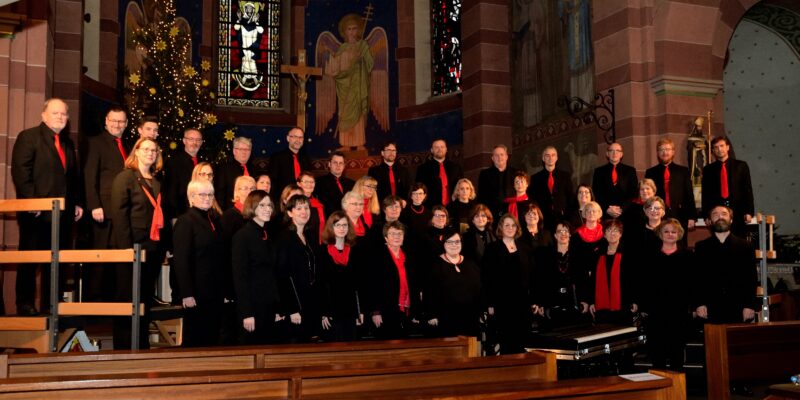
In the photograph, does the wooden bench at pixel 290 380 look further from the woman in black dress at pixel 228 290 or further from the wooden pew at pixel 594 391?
the woman in black dress at pixel 228 290

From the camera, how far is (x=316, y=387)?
3.14 meters

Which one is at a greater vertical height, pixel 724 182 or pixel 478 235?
pixel 724 182

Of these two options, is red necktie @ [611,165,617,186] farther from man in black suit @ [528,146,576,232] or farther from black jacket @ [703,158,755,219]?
black jacket @ [703,158,755,219]

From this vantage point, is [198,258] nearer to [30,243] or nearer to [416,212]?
[30,243]

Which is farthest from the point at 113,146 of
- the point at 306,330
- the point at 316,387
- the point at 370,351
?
the point at 316,387

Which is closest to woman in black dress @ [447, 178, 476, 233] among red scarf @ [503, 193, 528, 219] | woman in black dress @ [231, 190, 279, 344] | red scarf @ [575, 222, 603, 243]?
red scarf @ [503, 193, 528, 219]

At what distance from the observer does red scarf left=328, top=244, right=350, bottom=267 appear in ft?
20.2

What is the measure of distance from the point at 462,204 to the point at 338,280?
2.81 meters

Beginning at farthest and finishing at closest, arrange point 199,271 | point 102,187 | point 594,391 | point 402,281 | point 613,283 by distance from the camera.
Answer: point 613,283 → point 402,281 → point 102,187 → point 199,271 → point 594,391

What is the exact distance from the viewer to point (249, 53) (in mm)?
16422

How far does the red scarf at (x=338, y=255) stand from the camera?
616cm

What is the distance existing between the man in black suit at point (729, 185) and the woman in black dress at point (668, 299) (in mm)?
1940

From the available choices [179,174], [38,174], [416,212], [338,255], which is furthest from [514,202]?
[38,174]

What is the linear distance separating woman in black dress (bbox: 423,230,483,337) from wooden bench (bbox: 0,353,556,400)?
2938 mm
